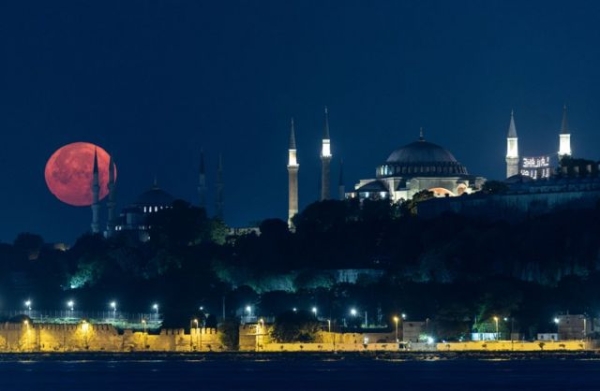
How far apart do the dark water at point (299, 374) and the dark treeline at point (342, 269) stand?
18.9 ft

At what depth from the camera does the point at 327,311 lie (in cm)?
15662

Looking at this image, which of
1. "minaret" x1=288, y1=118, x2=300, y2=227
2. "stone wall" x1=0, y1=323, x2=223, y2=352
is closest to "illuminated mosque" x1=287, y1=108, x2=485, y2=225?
"minaret" x1=288, y1=118, x2=300, y2=227

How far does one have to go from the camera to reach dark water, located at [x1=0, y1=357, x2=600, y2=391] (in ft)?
399

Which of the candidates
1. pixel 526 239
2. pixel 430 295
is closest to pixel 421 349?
pixel 430 295

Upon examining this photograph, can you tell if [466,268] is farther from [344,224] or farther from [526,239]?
[344,224]

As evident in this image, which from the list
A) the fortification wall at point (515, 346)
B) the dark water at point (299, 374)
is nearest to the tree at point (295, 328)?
the dark water at point (299, 374)

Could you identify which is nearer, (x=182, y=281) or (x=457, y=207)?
(x=182, y=281)

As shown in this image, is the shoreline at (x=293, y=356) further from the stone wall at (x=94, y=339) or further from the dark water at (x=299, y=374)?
the stone wall at (x=94, y=339)

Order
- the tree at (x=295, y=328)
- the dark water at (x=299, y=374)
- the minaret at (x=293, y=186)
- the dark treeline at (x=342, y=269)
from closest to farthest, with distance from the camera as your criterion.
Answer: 1. the dark water at (x=299, y=374)
2. the tree at (x=295, y=328)
3. the dark treeline at (x=342, y=269)
4. the minaret at (x=293, y=186)

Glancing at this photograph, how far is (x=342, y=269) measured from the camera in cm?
17000

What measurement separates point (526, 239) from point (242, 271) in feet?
62.0

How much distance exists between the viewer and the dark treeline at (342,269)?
14925 centimetres

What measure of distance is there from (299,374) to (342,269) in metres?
40.1

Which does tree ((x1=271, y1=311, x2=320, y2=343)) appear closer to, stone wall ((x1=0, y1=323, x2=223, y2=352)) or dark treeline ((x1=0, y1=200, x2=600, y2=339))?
stone wall ((x1=0, y1=323, x2=223, y2=352))
